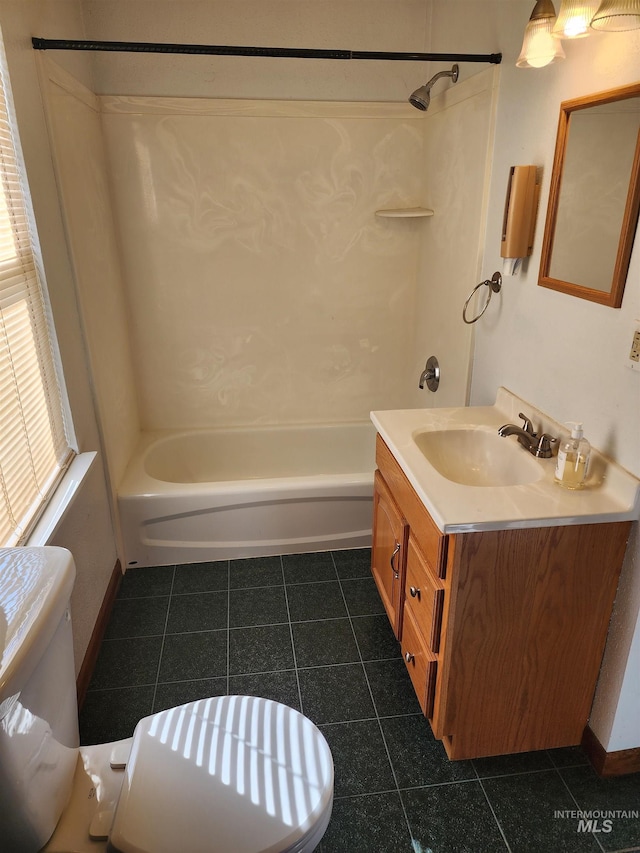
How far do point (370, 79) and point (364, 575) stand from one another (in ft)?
7.31

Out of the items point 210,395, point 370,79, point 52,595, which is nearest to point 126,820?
point 52,595

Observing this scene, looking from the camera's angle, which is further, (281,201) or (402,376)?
(402,376)

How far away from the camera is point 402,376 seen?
316cm

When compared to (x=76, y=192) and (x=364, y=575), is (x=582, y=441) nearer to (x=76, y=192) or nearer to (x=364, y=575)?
(x=364, y=575)

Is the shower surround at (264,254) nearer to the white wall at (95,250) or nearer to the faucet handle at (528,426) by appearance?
the white wall at (95,250)

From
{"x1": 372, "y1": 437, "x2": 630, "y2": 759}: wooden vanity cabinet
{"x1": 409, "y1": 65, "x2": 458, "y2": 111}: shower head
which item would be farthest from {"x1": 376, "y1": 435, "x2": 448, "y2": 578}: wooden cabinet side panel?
{"x1": 409, "y1": 65, "x2": 458, "y2": 111}: shower head

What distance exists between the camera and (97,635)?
204 centimetres

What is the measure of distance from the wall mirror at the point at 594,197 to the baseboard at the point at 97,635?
6.19 ft

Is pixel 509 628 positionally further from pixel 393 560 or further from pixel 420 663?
pixel 393 560

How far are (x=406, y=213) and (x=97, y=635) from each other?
2.18 m

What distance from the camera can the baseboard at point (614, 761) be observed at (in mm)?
1540

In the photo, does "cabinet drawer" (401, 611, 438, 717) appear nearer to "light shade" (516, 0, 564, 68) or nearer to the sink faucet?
the sink faucet

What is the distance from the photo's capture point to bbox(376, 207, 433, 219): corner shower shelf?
2.61 metres

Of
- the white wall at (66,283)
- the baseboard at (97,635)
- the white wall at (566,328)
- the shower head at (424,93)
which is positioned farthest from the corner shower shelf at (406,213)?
the baseboard at (97,635)
